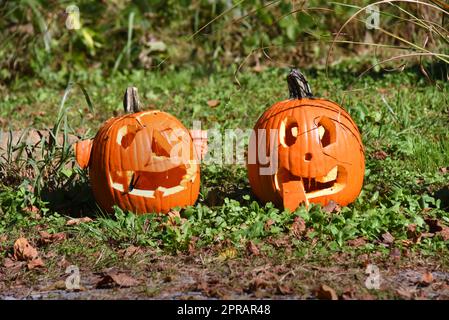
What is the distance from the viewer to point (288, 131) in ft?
14.1

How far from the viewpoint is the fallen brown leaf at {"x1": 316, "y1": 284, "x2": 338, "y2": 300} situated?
3.15 metres

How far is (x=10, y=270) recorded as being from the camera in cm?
378

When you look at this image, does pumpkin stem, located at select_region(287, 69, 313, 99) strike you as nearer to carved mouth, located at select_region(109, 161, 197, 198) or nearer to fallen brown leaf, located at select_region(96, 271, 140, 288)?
carved mouth, located at select_region(109, 161, 197, 198)

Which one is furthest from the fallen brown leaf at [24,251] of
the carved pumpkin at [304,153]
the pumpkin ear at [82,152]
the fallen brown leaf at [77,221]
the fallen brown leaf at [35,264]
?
the carved pumpkin at [304,153]

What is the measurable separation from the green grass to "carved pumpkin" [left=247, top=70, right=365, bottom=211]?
13 centimetres

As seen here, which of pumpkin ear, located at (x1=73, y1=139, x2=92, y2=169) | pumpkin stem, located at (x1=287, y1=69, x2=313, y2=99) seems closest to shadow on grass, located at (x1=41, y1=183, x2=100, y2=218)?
pumpkin ear, located at (x1=73, y1=139, x2=92, y2=169)

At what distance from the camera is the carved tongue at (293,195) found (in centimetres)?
419

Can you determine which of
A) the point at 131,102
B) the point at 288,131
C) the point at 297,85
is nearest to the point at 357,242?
the point at 288,131

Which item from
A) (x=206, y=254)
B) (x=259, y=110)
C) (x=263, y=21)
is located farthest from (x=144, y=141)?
(x=263, y=21)

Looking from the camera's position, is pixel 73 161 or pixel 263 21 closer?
pixel 73 161

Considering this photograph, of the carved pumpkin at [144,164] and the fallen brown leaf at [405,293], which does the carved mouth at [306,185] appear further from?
the fallen brown leaf at [405,293]

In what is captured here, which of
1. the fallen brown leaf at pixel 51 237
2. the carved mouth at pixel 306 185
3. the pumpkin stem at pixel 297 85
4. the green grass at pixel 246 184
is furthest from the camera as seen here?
the pumpkin stem at pixel 297 85
